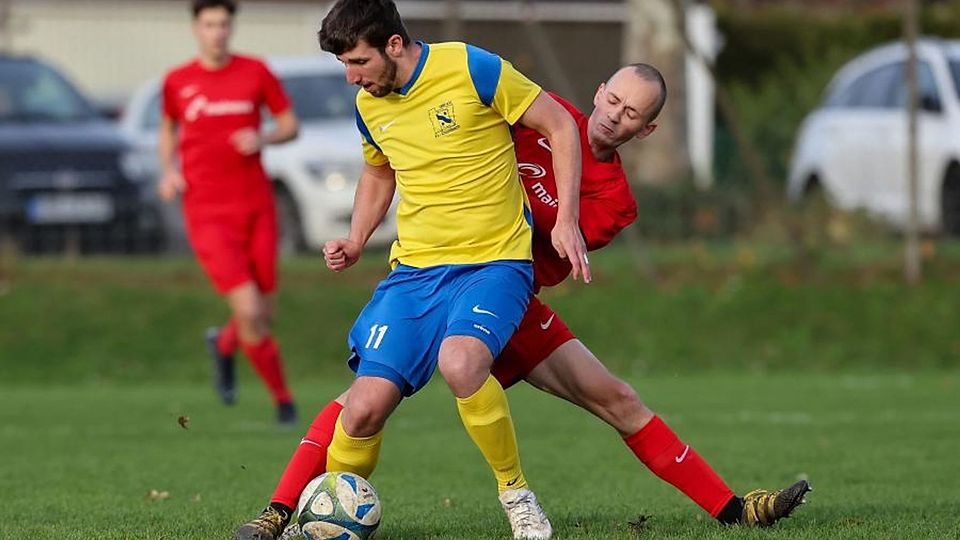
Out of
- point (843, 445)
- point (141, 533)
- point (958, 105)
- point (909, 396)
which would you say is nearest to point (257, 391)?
point (909, 396)

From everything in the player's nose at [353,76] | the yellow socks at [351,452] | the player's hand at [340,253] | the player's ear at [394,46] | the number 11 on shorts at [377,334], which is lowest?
the yellow socks at [351,452]

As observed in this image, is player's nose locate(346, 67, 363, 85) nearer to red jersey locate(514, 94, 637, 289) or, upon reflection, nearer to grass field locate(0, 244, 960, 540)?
red jersey locate(514, 94, 637, 289)

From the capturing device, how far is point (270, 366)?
37.8 feet

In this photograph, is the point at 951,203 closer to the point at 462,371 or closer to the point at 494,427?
the point at 494,427

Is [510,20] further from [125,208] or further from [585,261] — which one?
[585,261]

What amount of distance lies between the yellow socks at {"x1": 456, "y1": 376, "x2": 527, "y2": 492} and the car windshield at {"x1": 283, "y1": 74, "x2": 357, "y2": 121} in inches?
466

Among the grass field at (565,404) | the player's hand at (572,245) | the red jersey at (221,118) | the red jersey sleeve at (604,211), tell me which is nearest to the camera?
the player's hand at (572,245)

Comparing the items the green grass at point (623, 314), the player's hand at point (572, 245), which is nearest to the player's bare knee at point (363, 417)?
the player's hand at point (572, 245)

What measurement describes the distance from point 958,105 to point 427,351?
1184cm

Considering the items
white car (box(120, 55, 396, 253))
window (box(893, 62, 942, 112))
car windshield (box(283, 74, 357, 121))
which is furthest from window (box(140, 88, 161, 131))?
window (box(893, 62, 942, 112))

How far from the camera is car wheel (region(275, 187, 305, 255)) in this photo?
17.0m

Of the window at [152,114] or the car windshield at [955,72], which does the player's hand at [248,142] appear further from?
the car windshield at [955,72]

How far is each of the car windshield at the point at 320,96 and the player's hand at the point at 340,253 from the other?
1143cm

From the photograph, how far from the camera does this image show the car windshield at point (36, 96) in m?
18.0
